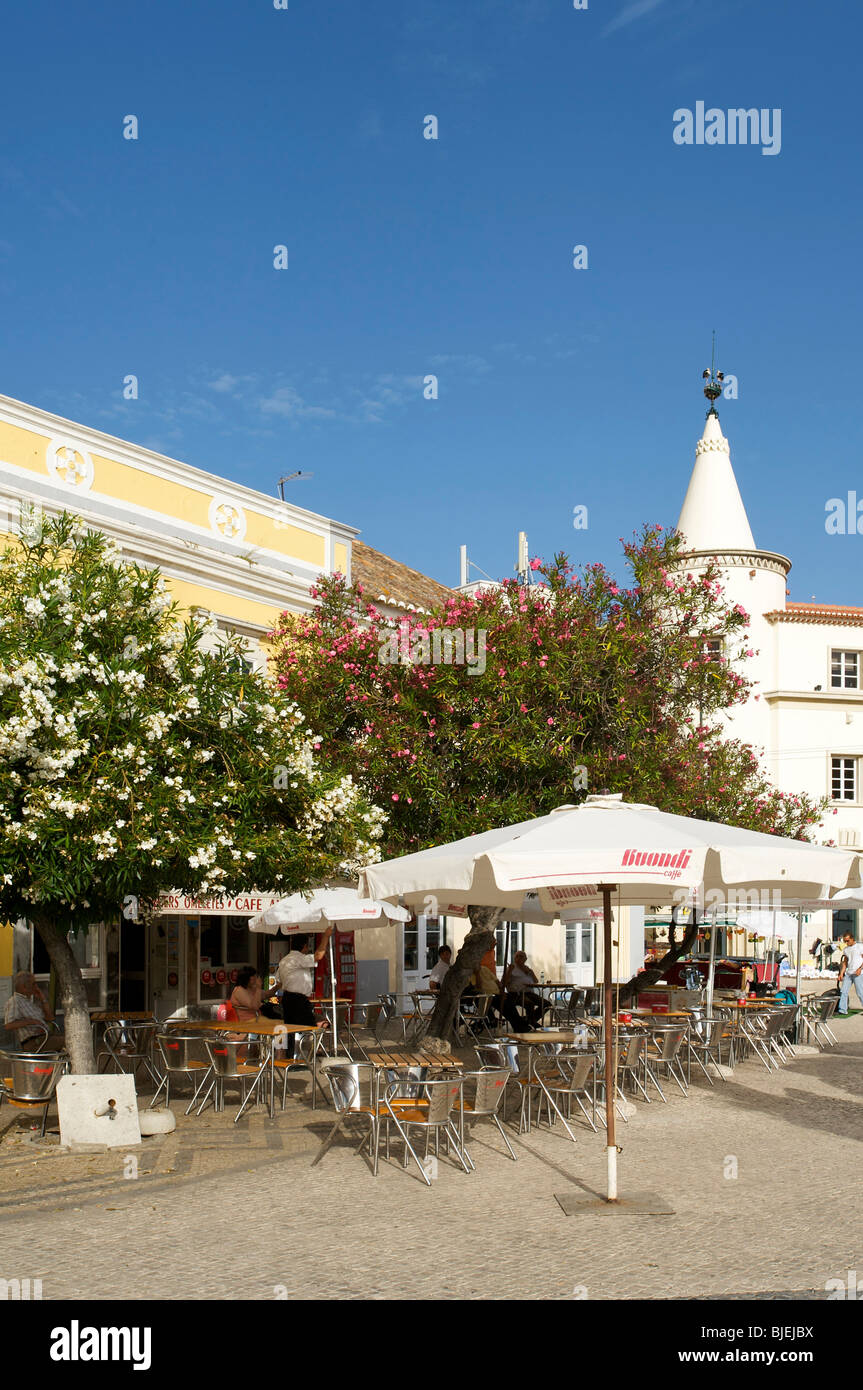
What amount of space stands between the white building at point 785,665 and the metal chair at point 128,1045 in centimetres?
3000

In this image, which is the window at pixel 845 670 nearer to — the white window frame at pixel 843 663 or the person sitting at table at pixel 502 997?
the white window frame at pixel 843 663

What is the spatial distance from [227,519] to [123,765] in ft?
34.8

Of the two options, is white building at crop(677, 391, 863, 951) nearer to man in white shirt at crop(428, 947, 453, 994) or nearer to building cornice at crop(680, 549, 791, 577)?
building cornice at crop(680, 549, 791, 577)

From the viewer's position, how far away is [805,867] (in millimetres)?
8852

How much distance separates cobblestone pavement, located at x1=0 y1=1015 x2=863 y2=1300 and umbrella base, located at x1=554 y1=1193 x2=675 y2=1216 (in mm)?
88

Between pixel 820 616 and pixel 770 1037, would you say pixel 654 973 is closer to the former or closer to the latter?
pixel 770 1037

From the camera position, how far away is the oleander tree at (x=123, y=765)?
364 inches

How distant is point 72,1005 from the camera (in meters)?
10.9

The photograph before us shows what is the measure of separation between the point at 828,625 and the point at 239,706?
33952 mm

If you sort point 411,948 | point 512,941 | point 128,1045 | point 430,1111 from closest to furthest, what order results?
point 430,1111
point 128,1045
point 411,948
point 512,941

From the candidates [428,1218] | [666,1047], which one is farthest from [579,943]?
[428,1218]

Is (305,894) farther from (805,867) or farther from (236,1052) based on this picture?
(805,867)

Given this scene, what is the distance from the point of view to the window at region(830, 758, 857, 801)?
40469mm

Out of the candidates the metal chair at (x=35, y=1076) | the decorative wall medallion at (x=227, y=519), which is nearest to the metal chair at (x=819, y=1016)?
the decorative wall medallion at (x=227, y=519)
